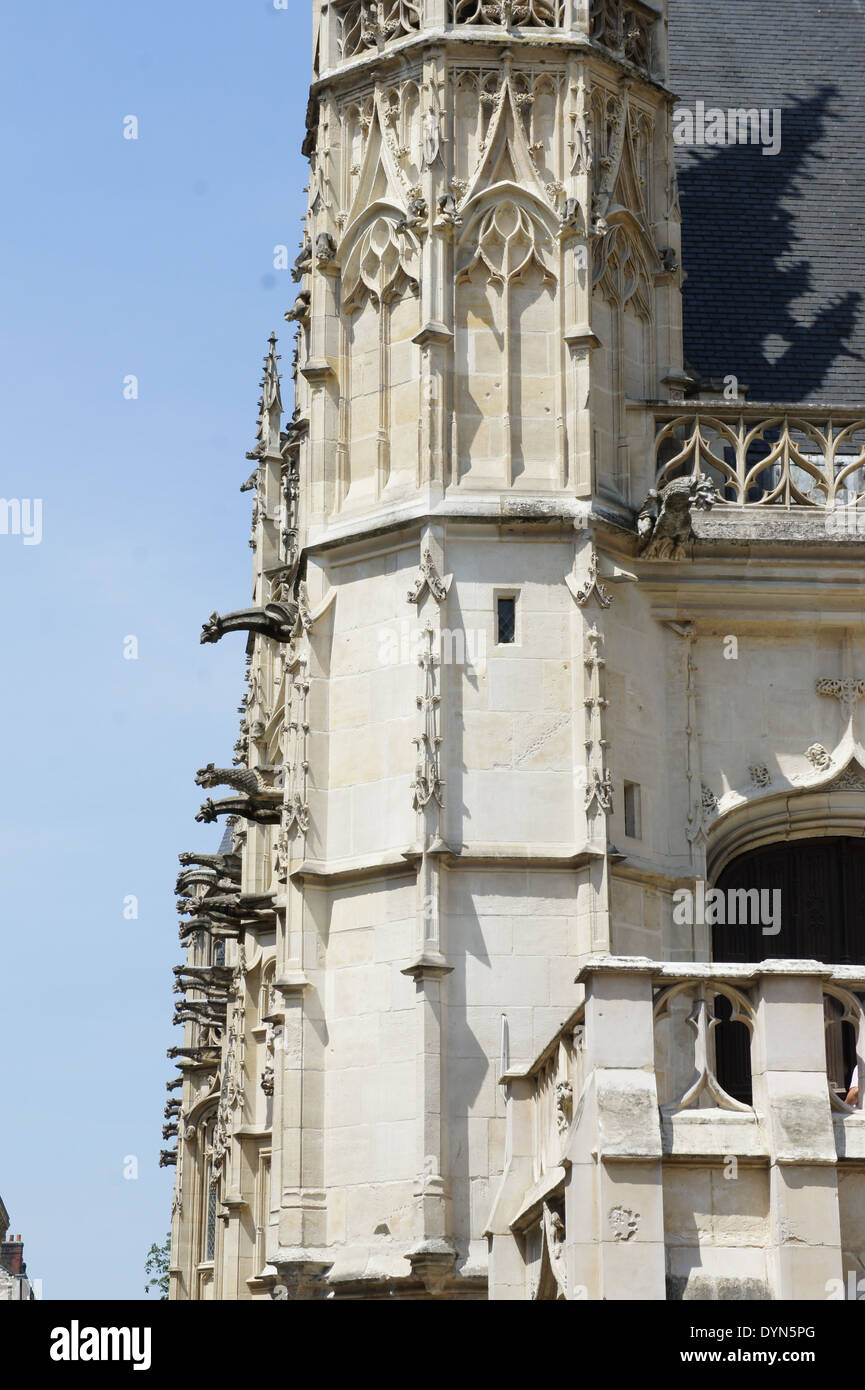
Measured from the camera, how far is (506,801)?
17688 millimetres

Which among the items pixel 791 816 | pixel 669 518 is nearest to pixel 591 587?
pixel 669 518

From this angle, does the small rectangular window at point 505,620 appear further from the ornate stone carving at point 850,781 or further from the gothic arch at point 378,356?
the ornate stone carving at point 850,781

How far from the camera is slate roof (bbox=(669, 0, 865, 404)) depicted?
71.3ft

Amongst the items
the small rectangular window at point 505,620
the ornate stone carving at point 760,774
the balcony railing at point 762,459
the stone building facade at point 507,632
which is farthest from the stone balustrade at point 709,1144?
the balcony railing at point 762,459

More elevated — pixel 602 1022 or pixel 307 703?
pixel 307 703

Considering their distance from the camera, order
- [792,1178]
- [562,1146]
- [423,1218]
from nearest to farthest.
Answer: [792,1178]
[562,1146]
[423,1218]

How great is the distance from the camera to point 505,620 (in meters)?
18.2

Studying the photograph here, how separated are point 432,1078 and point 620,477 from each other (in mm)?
4904

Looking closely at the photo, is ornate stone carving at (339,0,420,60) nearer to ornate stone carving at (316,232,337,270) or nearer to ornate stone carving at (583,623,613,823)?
ornate stone carving at (316,232,337,270)

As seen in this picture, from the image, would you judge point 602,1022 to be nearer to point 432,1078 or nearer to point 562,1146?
point 562,1146

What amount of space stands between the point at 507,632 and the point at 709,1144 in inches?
305

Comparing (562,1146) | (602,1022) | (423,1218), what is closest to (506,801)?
(423,1218)
